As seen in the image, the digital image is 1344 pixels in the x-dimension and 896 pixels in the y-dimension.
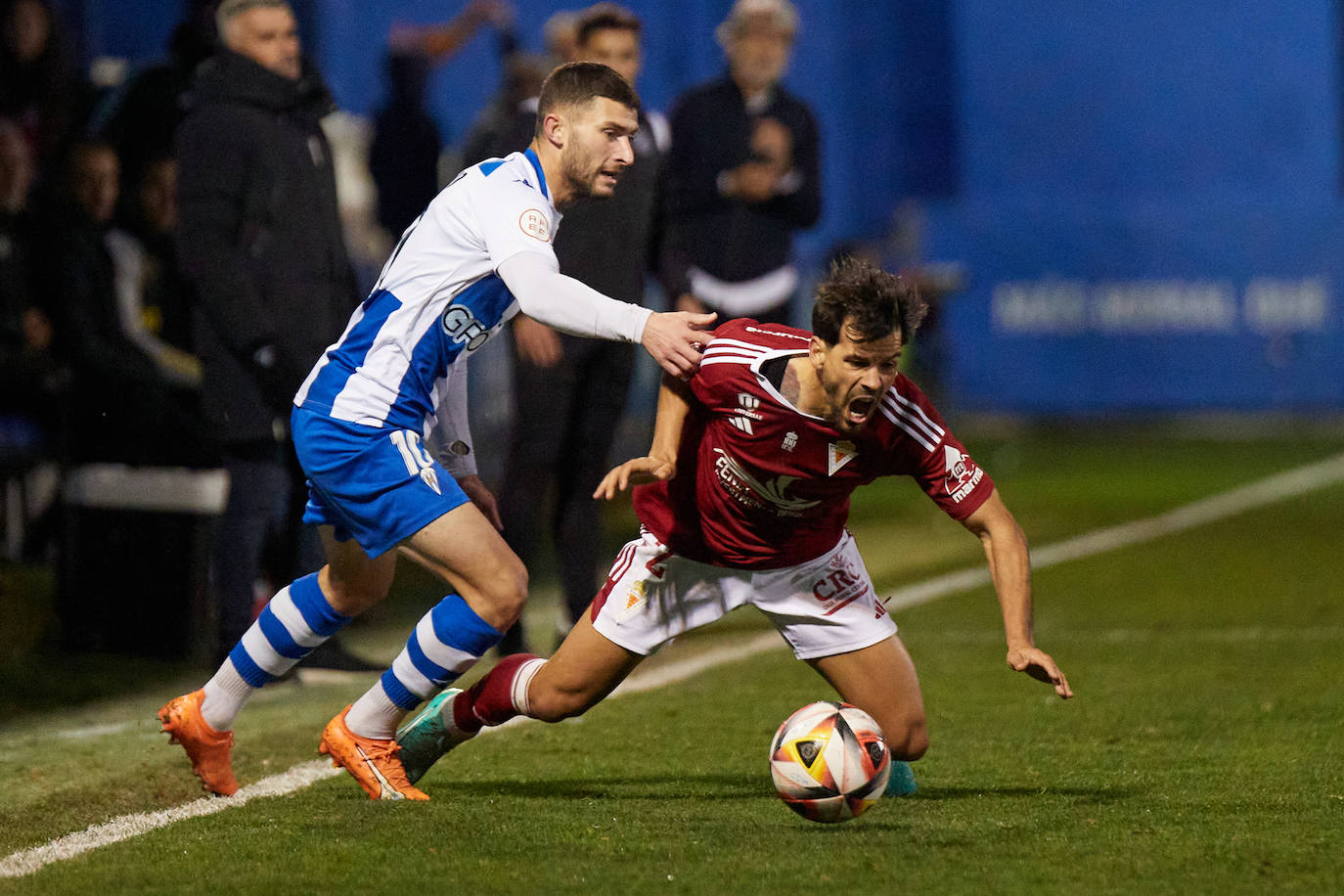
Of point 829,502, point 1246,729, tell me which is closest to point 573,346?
point 829,502

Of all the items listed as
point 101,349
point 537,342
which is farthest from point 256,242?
point 101,349

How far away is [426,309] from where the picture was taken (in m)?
4.75

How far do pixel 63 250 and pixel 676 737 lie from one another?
12.6ft

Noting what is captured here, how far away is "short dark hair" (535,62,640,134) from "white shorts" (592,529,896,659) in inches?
43.8

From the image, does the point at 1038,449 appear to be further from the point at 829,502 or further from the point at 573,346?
the point at 829,502

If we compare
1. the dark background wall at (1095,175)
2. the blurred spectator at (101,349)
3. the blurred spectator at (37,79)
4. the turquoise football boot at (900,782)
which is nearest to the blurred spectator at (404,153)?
the blurred spectator at (37,79)

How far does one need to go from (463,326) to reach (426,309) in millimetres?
103

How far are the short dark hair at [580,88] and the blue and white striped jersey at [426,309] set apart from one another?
147 millimetres

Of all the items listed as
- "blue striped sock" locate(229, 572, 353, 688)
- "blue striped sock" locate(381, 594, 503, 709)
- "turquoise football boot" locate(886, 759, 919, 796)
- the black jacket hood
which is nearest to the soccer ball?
"turquoise football boot" locate(886, 759, 919, 796)

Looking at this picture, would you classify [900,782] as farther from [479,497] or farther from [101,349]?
[101,349]

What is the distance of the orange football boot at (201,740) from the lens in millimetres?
4906

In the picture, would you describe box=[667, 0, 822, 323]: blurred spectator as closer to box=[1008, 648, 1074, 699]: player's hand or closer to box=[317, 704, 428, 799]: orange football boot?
box=[317, 704, 428, 799]: orange football boot

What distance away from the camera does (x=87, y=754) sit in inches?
217

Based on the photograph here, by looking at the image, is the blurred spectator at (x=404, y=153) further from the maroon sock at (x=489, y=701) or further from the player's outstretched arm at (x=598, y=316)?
the player's outstretched arm at (x=598, y=316)
